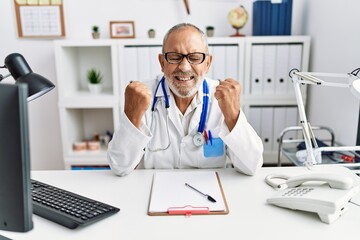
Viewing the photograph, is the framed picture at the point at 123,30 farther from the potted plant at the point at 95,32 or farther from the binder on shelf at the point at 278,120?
the binder on shelf at the point at 278,120

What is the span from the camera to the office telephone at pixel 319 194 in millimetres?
877

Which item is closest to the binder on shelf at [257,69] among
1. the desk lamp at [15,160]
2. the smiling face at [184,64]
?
the smiling face at [184,64]

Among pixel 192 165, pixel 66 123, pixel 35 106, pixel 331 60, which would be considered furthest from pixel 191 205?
pixel 35 106

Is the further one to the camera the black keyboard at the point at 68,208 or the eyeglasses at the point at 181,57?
the eyeglasses at the point at 181,57

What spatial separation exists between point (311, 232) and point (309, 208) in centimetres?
8

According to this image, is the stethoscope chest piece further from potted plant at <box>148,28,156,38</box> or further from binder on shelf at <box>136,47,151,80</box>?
potted plant at <box>148,28,156,38</box>

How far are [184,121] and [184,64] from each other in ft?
0.86

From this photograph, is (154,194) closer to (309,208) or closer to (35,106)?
(309,208)

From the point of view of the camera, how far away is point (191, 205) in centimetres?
97

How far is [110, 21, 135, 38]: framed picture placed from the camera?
8.07ft

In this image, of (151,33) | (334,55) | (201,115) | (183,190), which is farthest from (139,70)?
(183,190)

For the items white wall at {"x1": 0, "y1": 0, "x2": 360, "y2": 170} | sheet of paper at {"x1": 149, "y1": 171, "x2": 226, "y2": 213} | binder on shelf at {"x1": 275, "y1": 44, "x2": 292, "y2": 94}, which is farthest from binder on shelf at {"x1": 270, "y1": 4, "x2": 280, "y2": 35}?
sheet of paper at {"x1": 149, "y1": 171, "x2": 226, "y2": 213}

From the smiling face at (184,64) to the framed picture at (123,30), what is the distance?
1075mm

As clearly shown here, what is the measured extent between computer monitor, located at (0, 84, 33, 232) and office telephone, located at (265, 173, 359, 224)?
0.68 m
